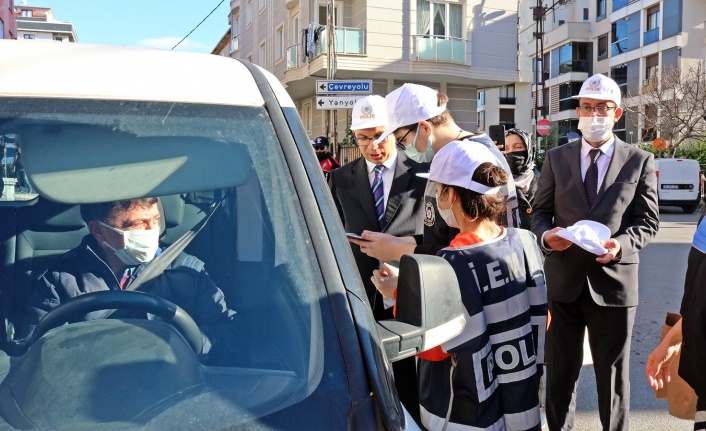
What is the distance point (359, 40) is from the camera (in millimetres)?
28016

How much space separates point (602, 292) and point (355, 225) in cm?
133

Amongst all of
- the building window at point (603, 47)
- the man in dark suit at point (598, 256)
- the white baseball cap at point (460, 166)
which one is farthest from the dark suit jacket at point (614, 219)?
the building window at point (603, 47)

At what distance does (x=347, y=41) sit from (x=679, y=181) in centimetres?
1269

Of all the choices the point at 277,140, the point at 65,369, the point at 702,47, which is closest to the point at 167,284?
the point at 65,369

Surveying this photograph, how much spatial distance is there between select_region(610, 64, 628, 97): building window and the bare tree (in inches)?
494

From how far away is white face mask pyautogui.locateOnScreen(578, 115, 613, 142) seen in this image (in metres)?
3.79

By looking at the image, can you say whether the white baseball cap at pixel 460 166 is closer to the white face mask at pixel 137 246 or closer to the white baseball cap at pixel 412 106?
the white baseball cap at pixel 412 106

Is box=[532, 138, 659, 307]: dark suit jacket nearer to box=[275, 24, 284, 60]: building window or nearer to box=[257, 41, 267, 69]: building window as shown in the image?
box=[275, 24, 284, 60]: building window

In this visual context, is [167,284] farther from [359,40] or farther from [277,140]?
[359,40]

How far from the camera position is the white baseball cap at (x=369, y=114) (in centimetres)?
412

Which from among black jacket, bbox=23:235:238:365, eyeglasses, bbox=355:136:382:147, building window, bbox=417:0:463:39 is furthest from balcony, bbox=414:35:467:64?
black jacket, bbox=23:235:238:365

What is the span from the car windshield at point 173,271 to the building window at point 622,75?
57233mm

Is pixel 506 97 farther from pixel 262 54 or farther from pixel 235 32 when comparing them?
pixel 262 54

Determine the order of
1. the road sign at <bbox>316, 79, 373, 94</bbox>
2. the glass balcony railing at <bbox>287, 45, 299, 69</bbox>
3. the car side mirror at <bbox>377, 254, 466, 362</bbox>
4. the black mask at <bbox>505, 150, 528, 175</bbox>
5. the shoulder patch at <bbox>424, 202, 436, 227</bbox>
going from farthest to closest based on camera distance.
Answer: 1. the glass balcony railing at <bbox>287, 45, 299, 69</bbox>
2. the road sign at <bbox>316, 79, 373, 94</bbox>
3. the black mask at <bbox>505, 150, 528, 175</bbox>
4. the shoulder patch at <bbox>424, 202, 436, 227</bbox>
5. the car side mirror at <bbox>377, 254, 466, 362</bbox>
